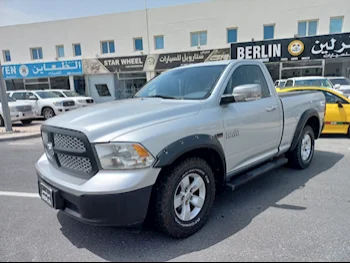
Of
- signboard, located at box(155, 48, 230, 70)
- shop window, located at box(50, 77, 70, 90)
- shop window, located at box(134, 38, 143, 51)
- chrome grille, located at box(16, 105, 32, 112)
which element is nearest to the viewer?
chrome grille, located at box(16, 105, 32, 112)

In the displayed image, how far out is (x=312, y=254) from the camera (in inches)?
93.6

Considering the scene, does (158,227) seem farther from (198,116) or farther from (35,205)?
(35,205)

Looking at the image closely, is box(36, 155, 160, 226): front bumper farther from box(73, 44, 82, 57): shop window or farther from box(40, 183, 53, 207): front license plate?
box(73, 44, 82, 57): shop window

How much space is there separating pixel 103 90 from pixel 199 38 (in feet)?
30.8

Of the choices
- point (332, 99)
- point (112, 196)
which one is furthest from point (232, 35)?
point (112, 196)

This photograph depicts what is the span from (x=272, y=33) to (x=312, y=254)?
1884 centimetres

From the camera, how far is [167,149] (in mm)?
2369

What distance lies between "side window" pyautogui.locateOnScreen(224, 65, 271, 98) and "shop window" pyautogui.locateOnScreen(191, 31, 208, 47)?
663 inches

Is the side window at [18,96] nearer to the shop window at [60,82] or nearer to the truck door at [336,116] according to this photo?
the shop window at [60,82]

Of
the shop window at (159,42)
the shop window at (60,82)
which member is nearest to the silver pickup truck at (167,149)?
the shop window at (159,42)

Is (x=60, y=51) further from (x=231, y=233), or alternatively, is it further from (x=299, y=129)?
(x=231, y=233)

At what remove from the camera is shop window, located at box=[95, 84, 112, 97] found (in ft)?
73.3

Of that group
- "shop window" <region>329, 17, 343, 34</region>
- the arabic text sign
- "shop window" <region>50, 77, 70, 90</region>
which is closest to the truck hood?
"shop window" <region>329, 17, 343, 34</region>

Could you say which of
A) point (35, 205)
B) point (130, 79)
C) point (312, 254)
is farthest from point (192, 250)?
point (130, 79)
